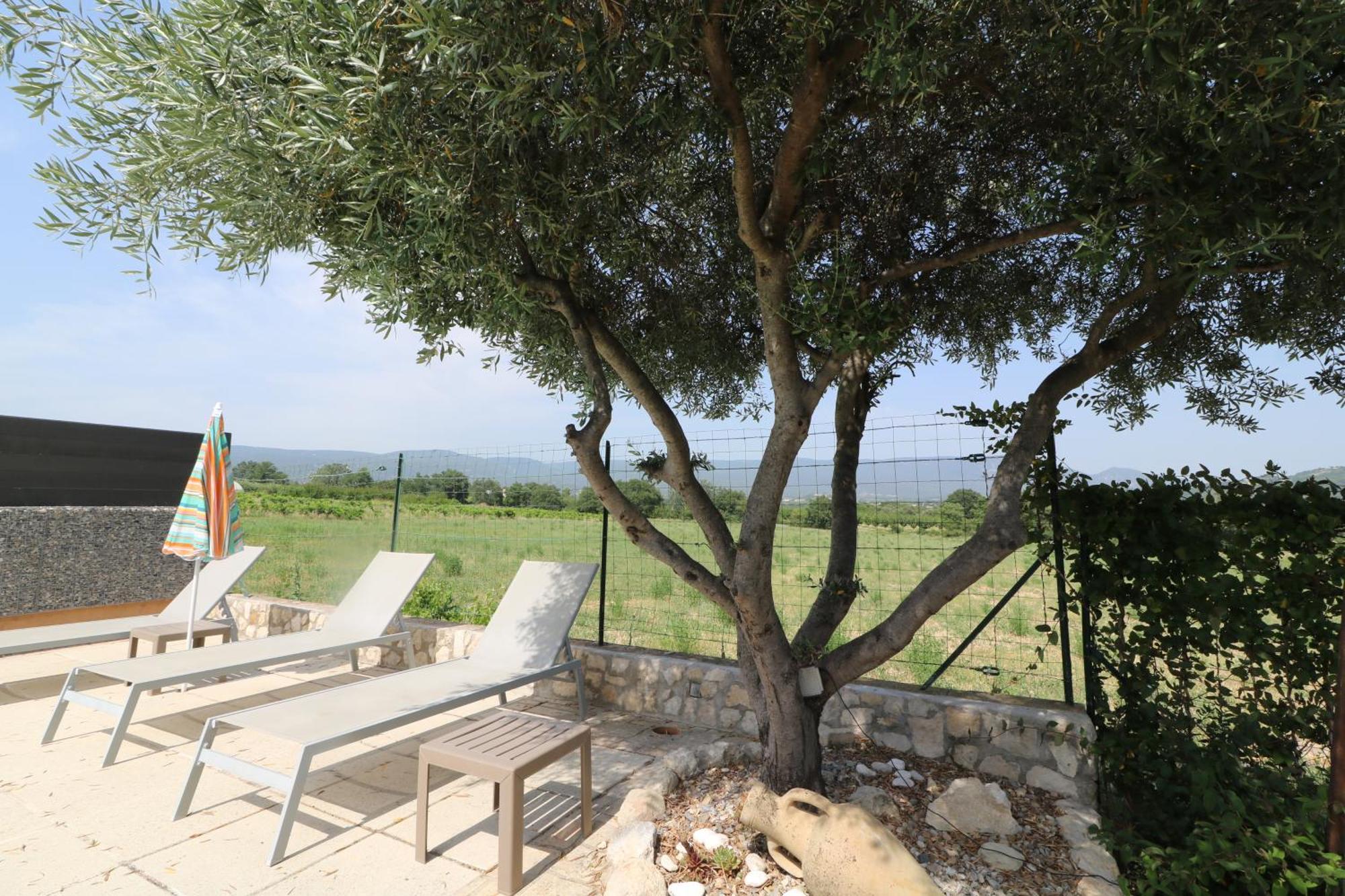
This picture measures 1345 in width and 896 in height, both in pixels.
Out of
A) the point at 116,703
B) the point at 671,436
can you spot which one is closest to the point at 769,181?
the point at 671,436

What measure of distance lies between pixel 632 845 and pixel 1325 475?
4.07 meters

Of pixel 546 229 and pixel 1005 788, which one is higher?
pixel 546 229

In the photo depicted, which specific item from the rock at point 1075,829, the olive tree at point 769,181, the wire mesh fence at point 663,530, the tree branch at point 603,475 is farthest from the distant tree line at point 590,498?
the rock at point 1075,829

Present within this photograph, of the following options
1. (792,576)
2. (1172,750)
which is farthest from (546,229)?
(792,576)

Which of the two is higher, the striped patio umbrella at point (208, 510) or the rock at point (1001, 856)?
the striped patio umbrella at point (208, 510)

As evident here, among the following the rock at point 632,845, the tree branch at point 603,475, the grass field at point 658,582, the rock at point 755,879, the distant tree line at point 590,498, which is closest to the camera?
the rock at point 755,879

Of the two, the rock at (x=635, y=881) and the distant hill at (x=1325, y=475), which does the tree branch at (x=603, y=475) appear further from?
the distant hill at (x=1325, y=475)

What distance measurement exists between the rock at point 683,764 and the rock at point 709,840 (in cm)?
60

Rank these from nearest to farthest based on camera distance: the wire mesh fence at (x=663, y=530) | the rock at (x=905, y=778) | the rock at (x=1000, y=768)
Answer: the rock at (x=905, y=778) → the rock at (x=1000, y=768) → the wire mesh fence at (x=663, y=530)

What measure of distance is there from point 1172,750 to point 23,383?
42.6 m

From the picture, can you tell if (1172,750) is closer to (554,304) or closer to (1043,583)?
(1043,583)

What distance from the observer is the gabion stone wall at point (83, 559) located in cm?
809

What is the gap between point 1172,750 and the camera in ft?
12.2

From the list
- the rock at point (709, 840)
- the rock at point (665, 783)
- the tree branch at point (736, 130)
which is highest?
the tree branch at point (736, 130)
